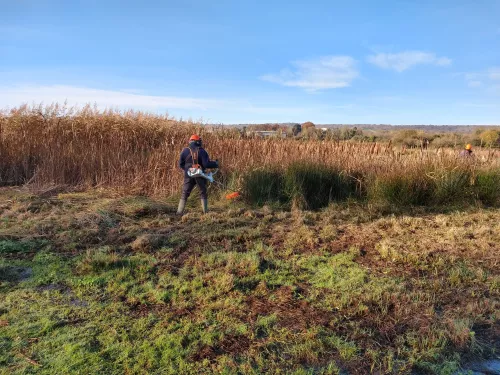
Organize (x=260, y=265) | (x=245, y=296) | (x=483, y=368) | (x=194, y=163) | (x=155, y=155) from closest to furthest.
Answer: (x=483, y=368), (x=245, y=296), (x=260, y=265), (x=194, y=163), (x=155, y=155)

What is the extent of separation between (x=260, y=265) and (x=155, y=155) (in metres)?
6.56

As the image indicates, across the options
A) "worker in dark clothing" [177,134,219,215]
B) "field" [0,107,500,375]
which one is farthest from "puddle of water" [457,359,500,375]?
"worker in dark clothing" [177,134,219,215]

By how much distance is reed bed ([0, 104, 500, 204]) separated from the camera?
9227 mm

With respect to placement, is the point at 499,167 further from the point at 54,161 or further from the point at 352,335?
the point at 54,161

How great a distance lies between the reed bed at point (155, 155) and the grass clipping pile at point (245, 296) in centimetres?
264

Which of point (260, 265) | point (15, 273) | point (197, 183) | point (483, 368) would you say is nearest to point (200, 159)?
point (197, 183)

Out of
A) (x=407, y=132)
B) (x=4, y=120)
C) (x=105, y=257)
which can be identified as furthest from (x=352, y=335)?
(x=407, y=132)

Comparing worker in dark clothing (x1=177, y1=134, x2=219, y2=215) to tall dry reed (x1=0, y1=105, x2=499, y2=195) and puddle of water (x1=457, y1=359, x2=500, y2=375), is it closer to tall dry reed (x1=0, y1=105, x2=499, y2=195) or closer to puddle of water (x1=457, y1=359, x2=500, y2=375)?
tall dry reed (x1=0, y1=105, x2=499, y2=195)

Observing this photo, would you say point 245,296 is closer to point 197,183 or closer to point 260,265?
point 260,265

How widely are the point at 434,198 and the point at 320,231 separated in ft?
12.7

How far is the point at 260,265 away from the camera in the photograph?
15.6ft

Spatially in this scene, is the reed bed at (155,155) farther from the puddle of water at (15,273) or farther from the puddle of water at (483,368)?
the puddle of water at (483,368)

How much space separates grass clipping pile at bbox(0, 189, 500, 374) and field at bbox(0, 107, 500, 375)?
0.02 m

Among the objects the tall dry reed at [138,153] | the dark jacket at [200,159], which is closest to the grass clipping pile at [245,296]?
the dark jacket at [200,159]
